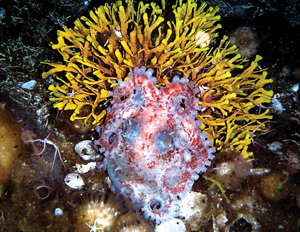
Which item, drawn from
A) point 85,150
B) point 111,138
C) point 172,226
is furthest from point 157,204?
point 85,150

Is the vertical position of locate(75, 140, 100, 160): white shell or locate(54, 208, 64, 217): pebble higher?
locate(75, 140, 100, 160): white shell

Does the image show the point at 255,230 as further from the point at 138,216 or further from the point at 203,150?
the point at 138,216

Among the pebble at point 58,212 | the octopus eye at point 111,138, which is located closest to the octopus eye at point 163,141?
the octopus eye at point 111,138

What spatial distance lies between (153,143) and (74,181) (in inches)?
55.0

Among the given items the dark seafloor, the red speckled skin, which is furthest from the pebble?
the red speckled skin

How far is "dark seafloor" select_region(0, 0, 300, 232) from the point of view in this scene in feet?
8.38

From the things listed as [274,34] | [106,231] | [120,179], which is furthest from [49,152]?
[274,34]

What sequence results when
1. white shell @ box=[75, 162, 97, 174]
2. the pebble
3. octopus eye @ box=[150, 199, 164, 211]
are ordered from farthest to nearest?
1. white shell @ box=[75, 162, 97, 174]
2. the pebble
3. octopus eye @ box=[150, 199, 164, 211]

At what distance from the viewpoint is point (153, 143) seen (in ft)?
7.02

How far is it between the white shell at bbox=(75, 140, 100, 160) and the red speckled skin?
49 cm

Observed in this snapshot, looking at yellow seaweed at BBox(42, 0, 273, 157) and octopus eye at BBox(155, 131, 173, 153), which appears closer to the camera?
octopus eye at BBox(155, 131, 173, 153)

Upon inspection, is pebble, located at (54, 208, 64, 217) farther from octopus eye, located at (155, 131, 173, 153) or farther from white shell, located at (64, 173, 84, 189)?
octopus eye, located at (155, 131, 173, 153)

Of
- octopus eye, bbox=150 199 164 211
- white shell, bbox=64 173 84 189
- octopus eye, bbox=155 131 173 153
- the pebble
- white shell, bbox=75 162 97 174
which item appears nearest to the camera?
octopus eye, bbox=155 131 173 153

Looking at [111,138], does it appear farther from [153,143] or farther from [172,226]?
[172,226]
